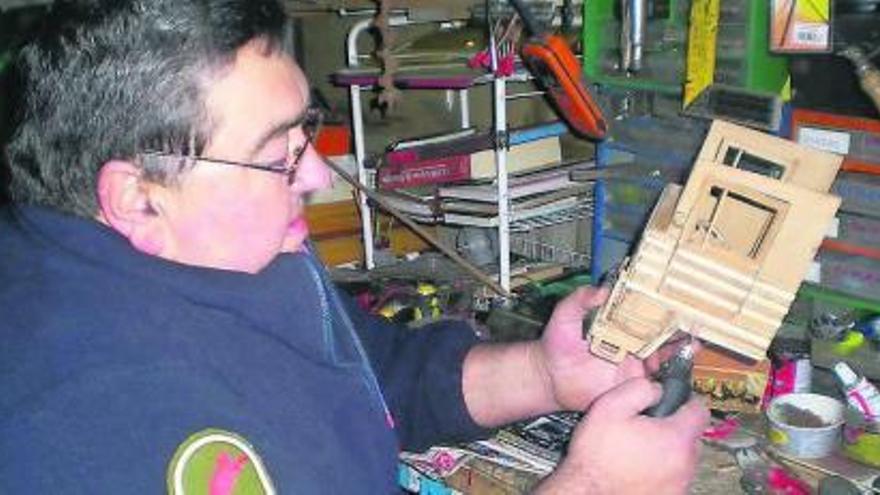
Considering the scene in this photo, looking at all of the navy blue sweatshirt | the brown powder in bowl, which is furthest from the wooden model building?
the brown powder in bowl

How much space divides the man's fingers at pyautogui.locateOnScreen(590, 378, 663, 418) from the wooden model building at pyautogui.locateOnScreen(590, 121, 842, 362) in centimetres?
4

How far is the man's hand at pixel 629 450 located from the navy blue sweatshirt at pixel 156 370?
0.21m

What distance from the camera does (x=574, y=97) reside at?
4.92 ft

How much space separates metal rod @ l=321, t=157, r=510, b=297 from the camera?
1.81 m

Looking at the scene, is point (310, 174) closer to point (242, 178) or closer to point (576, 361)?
point (242, 178)

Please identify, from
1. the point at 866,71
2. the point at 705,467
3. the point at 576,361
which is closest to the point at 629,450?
the point at 576,361

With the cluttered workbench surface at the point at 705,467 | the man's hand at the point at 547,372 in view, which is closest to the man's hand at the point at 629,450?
the man's hand at the point at 547,372

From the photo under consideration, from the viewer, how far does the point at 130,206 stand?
0.80 m

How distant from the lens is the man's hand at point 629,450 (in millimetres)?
848

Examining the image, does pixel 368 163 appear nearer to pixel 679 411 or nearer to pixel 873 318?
pixel 873 318

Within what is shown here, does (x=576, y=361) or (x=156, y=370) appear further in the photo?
(x=576, y=361)

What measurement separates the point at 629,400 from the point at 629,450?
0.05 meters

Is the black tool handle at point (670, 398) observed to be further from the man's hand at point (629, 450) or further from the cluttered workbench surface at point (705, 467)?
the cluttered workbench surface at point (705, 467)

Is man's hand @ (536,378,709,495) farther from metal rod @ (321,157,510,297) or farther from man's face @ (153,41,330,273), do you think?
metal rod @ (321,157,510,297)
